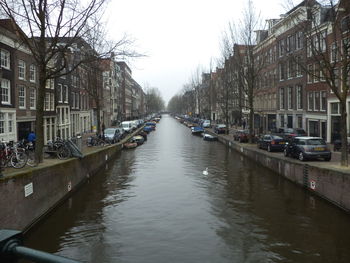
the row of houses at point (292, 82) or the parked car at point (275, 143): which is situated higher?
the row of houses at point (292, 82)

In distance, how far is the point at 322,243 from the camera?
11375 millimetres

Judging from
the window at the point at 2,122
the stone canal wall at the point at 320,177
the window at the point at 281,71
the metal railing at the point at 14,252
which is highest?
the window at the point at 281,71

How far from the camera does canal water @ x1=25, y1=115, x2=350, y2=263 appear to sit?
35.2ft

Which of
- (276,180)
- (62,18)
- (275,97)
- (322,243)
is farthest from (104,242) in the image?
(275,97)

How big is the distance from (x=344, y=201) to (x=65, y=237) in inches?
447

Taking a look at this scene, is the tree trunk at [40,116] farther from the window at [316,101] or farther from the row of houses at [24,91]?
the window at [316,101]

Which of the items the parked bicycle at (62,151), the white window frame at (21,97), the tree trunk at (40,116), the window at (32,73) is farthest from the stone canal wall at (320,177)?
the window at (32,73)

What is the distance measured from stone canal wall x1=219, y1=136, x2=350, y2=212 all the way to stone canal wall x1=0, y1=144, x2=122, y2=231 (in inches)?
498

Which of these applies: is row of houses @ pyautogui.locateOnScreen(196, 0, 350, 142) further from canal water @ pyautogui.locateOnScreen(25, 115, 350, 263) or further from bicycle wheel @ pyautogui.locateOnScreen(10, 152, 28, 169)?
bicycle wheel @ pyautogui.locateOnScreen(10, 152, 28, 169)

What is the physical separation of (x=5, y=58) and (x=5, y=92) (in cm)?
277

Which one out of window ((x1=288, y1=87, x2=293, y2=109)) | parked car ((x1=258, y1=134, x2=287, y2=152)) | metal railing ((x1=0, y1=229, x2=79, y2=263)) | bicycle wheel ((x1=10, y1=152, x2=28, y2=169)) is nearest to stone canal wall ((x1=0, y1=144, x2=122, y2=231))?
bicycle wheel ((x1=10, y1=152, x2=28, y2=169))

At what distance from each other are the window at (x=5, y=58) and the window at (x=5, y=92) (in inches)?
48.8

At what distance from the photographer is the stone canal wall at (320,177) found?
14703 mm

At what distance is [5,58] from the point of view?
2817cm
